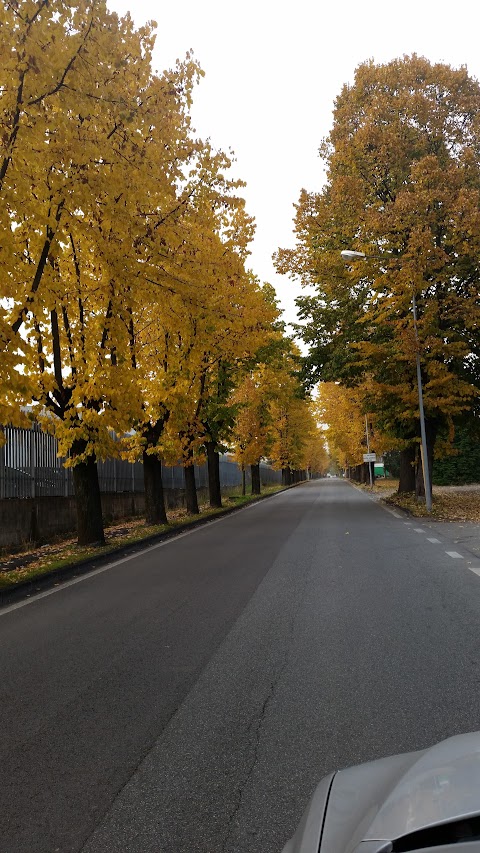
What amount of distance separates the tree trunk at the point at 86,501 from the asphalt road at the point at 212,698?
15.8 feet

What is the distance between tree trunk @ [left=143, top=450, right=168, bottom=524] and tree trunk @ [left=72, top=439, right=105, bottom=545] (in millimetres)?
4512

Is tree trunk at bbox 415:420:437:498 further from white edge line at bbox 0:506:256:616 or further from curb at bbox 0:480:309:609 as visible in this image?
white edge line at bbox 0:506:256:616

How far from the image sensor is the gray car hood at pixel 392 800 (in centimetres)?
138

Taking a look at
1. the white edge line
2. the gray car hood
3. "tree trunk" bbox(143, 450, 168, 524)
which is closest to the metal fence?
"tree trunk" bbox(143, 450, 168, 524)

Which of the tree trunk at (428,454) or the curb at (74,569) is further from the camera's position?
the tree trunk at (428,454)

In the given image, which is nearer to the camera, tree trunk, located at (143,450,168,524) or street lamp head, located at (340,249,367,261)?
tree trunk, located at (143,450,168,524)

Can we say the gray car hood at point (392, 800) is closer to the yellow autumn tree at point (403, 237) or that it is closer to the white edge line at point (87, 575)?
the white edge line at point (87, 575)

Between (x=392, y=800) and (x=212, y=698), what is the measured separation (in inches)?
119

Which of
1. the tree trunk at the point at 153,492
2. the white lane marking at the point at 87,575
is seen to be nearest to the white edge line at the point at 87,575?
the white lane marking at the point at 87,575

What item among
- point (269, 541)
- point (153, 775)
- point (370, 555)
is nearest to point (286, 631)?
point (153, 775)

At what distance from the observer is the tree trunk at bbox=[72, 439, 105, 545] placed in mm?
13891

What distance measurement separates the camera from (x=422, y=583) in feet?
27.8

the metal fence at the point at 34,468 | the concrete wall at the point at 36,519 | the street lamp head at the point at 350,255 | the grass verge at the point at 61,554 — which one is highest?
the street lamp head at the point at 350,255

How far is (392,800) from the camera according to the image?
152 cm
